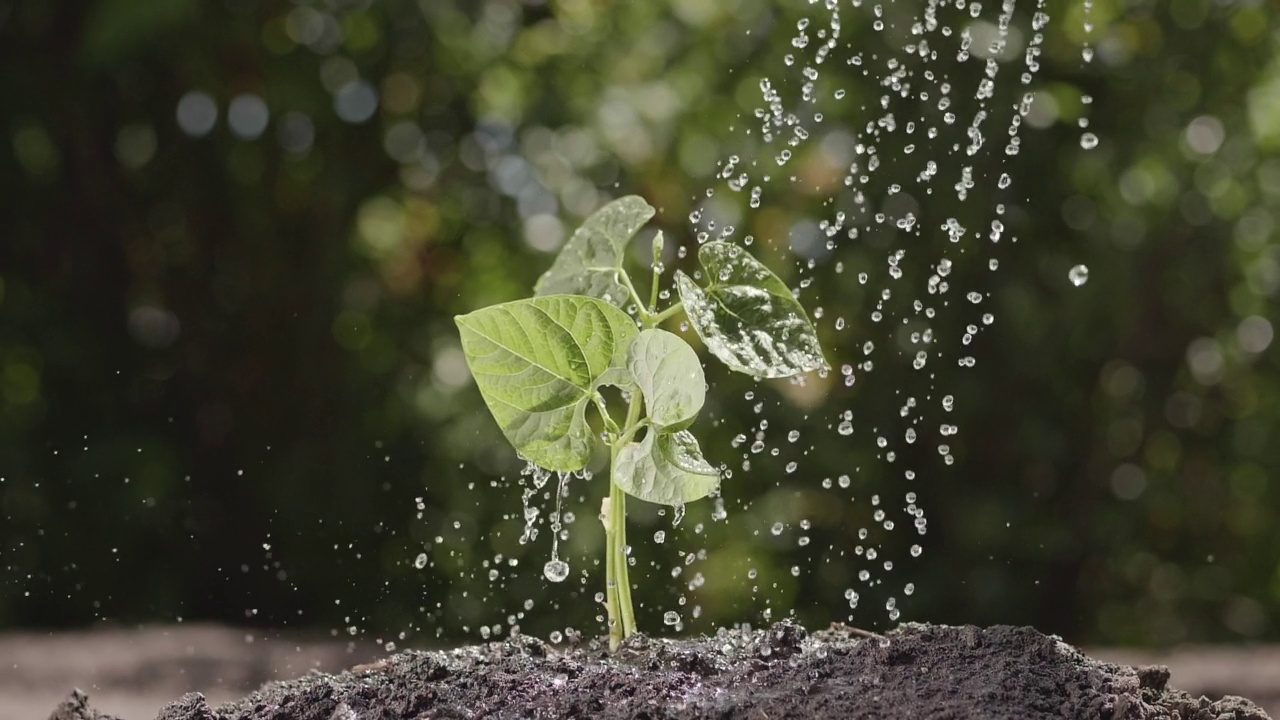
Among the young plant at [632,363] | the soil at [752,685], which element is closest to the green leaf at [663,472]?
the young plant at [632,363]

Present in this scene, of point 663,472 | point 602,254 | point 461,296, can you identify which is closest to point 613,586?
point 663,472

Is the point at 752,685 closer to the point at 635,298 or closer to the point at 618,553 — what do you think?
the point at 618,553

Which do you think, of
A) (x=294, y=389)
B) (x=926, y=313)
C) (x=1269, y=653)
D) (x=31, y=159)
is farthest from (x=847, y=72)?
(x=31, y=159)

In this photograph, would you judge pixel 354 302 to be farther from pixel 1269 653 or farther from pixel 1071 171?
pixel 1269 653

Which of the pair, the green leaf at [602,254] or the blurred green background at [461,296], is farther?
the blurred green background at [461,296]

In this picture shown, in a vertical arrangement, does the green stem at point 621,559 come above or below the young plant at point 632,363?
below

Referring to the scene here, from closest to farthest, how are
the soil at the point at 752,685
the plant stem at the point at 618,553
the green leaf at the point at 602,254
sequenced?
the soil at the point at 752,685 < the plant stem at the point at 618,553 < the green leaf at the point at 602,254

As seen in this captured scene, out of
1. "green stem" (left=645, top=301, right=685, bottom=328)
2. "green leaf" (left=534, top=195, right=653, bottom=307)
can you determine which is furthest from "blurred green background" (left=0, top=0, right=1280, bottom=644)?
"green stem" (left=645, top=301, right=685, bottom=328)

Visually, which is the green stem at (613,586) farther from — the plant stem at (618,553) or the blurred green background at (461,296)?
the blurred green background at (461,296)
